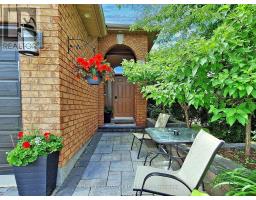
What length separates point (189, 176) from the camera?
2.46 m

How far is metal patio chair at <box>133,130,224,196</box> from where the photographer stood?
217 centimetres

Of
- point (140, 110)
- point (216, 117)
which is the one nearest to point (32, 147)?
point (216, 117)

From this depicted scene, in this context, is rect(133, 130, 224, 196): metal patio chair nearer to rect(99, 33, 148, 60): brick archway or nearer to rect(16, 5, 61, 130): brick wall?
rect(16, 5, 61, 130): brick wall

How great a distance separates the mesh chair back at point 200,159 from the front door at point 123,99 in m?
7.78

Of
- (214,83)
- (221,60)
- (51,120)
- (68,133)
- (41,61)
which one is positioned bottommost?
(68,133)

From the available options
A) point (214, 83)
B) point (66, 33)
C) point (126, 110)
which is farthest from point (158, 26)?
point (126, 110)

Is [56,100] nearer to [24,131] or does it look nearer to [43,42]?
[24,131]

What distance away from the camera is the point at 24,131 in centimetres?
314

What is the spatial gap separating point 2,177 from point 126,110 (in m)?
7.41

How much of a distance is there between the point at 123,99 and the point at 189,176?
26.4 ft

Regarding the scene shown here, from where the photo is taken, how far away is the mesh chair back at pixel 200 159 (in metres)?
2.12

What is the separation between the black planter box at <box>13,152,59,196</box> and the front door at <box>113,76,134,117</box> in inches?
299

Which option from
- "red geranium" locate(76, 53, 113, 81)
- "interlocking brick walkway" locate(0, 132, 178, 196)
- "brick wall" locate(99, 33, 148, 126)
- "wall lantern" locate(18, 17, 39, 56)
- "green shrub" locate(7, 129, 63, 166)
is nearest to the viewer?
"green shrub" locate(7, 129, 63, 166)

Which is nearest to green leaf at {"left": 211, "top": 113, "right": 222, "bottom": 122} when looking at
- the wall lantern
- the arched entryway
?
the wall lantern
